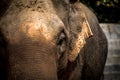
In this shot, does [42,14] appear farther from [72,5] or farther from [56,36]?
[72,5]

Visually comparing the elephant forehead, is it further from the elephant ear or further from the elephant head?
the elephant ear

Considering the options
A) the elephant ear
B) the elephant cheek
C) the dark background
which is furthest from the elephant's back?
the dark background

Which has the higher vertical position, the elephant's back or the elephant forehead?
the elephant forehead

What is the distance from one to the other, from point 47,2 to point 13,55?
729mm

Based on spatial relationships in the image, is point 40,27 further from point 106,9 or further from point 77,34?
point 106,9

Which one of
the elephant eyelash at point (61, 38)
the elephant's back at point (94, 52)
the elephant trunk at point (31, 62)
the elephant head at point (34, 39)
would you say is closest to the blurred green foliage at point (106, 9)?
the elephant's back at point (94, 52)

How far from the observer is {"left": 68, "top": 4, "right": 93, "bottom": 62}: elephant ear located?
623 centimetres

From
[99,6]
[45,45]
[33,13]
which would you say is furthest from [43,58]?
[99,6]

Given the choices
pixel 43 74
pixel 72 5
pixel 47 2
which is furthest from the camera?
pixel 72 5

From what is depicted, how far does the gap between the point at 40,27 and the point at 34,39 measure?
0.15 m

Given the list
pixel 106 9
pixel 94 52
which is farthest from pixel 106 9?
pixel 94 52

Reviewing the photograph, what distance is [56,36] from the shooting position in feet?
18.4

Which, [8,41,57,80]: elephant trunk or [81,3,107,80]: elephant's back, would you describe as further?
[81,3,107,80]: elephant's back

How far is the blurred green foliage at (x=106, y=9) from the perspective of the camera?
11492mm
